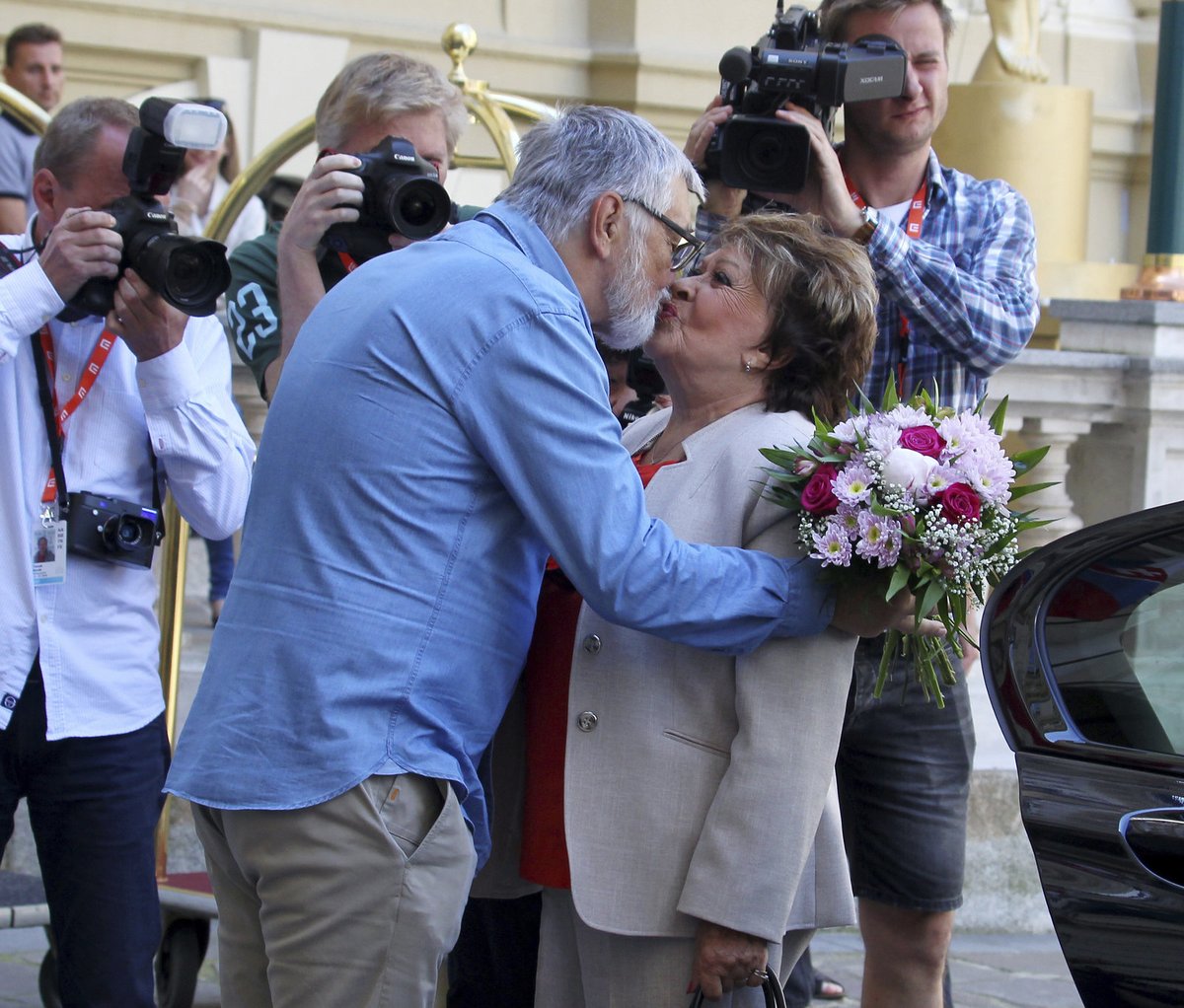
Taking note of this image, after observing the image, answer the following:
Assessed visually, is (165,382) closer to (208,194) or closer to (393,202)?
(393,202)

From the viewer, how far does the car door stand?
2359mm

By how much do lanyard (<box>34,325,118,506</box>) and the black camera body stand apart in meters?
0.53

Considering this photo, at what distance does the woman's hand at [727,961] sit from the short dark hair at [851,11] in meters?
1.78

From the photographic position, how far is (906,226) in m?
3.48

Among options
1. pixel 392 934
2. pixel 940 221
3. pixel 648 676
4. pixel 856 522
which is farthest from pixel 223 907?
pixel 940 221

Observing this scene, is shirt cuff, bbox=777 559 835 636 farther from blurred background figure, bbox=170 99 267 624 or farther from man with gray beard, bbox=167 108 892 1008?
blurred background figure, bbox=170 99 267 624

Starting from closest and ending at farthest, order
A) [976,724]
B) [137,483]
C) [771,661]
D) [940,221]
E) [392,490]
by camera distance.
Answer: [392,490] < [771,661] < [137,483] < [940,221] < [976,724]

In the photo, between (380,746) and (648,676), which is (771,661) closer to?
(648,676)

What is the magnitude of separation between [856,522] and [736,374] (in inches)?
16.4

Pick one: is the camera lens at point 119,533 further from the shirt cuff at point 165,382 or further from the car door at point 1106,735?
the car door at point 1106,735

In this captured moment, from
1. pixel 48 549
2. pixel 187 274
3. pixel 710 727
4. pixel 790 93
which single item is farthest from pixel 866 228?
pixel 48 549

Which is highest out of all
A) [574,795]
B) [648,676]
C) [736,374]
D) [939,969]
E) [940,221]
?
[940,221]

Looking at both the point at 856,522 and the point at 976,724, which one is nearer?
the point at 856,522

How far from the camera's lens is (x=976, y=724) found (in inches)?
207
